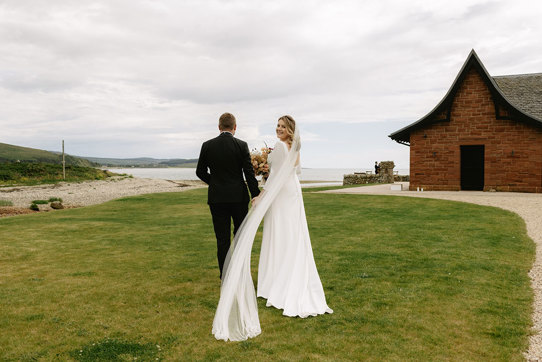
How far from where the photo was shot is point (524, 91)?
25.1 meters

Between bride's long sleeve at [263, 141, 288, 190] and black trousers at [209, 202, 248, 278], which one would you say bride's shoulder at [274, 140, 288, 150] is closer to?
bride's long sleeve at [263, 141, 288, 190]

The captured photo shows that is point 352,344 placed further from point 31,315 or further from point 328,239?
point 328,239

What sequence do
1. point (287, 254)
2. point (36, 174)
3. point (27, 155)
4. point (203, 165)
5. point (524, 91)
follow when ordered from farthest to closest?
point (27, 155), point (36, 174), point (524, 91), point (203, 165), point (287, 254)

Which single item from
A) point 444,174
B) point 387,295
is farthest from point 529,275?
point 444,174

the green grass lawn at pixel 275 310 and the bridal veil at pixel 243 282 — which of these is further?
the bridal veil at pixel 243 282

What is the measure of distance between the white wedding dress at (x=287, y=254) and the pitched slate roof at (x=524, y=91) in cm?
2304

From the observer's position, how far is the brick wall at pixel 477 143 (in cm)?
2225

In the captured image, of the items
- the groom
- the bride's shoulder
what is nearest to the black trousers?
the groom

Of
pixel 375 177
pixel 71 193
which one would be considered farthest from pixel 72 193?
pixel 375 177

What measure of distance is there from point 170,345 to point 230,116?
315cm

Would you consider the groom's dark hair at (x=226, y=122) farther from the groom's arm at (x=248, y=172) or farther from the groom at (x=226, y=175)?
the groom's arm at (x=248, y=172)

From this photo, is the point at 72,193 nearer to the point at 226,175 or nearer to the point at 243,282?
the point at 226,175

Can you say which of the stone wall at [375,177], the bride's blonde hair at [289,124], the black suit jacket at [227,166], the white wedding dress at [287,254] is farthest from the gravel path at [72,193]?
the bride's blonde hair at [289,124]

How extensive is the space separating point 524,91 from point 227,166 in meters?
26.6
